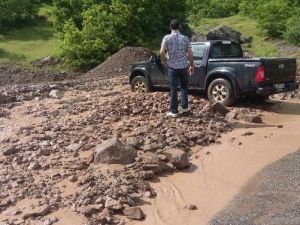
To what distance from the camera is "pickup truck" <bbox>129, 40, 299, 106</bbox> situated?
12.0 meters

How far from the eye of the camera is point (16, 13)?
1287 inches

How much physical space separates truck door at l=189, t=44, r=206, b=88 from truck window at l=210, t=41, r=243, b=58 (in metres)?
0.25

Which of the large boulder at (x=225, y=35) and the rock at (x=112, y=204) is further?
the large boulder at (x=225, y=35)

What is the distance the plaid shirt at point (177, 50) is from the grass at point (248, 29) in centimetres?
1210

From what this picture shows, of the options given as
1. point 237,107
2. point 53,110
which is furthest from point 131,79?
point 237,107

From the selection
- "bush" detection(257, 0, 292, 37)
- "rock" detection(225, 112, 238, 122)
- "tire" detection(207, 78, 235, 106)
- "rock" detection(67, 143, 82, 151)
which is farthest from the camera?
"bush" detection(257, 0, 292, 37)

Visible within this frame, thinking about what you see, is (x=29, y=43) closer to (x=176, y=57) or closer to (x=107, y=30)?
(x=107, y=30)

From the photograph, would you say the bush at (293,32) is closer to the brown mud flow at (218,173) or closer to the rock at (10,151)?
the brown mud flow at (218,173)

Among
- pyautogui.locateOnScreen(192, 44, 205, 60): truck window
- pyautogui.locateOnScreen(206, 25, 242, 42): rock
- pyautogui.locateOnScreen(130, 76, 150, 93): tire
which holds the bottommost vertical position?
pyautogui.locateOnScreen(130, 76, 150, 93): tire

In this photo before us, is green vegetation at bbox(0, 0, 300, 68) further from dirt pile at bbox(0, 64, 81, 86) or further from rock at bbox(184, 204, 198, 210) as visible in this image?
rock at bbox(184, 204, 198, 210)

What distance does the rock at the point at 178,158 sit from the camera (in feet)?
27.7

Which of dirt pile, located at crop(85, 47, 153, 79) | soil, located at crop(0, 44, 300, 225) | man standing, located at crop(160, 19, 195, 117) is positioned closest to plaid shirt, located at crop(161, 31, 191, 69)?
man standing, located at crop(160, 19, 195, 117)

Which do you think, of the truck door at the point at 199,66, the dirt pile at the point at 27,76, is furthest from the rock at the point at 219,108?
the dirt pile at the point at 27,76

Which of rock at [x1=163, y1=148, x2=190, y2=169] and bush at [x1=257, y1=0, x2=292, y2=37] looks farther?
bush at [x1=257, y1=0, x2=292, y2=37]
